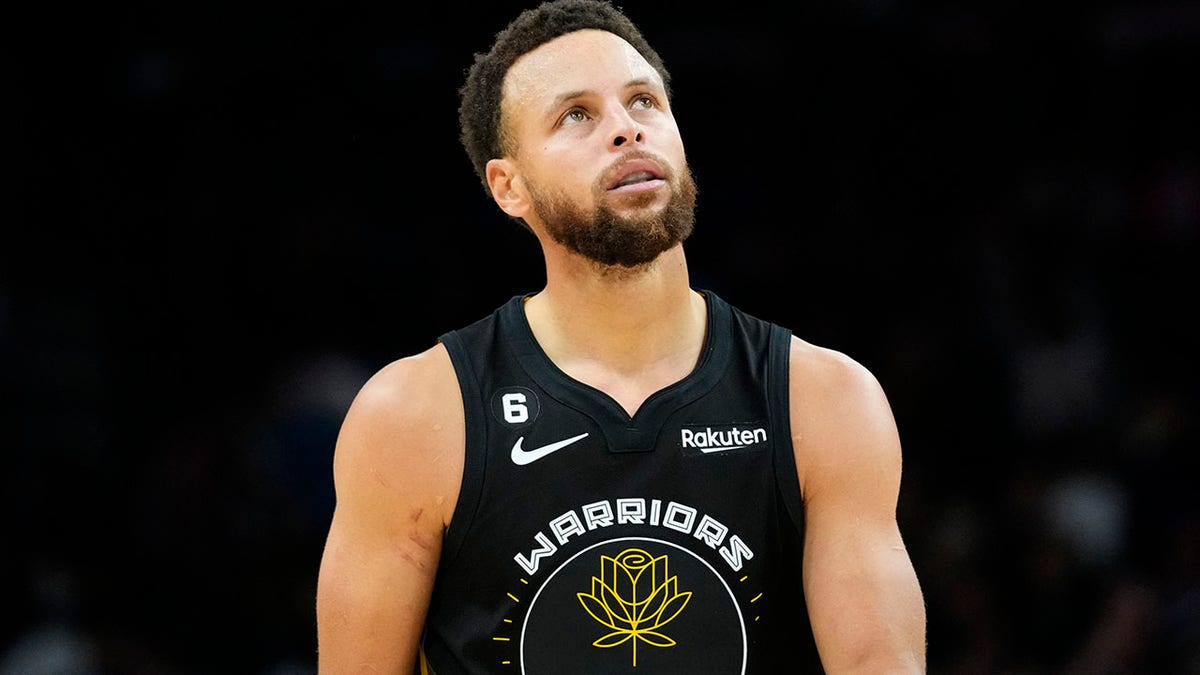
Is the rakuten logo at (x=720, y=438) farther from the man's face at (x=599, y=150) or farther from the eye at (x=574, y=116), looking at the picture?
the eye at (x=574, y=116)

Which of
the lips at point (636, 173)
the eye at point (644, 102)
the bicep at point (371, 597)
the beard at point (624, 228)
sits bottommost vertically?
the bicep at point (371, 597)

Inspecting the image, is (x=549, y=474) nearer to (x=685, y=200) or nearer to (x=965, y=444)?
(x=685, y=200)

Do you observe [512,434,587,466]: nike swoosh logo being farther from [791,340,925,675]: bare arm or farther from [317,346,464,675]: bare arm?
[791,340,925,675]: bare arm

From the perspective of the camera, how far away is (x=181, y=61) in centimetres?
645

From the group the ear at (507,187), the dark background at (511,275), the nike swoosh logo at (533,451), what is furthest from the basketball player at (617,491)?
the dark background at (511,275)

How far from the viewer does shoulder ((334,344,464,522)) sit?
3.02m

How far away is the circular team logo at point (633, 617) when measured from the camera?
298 cm

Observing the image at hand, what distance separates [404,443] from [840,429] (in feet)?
2.84

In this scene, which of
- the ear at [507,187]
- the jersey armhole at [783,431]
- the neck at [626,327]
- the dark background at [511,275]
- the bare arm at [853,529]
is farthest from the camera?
the dark background at [511,275]

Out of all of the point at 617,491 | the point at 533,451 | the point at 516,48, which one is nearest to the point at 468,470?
the point at 533,451

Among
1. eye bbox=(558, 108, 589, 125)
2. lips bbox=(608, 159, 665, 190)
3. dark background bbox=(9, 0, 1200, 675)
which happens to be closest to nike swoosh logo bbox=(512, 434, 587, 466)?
lips bbox=(608, 159, 665, 190)

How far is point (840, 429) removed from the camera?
10.0ft

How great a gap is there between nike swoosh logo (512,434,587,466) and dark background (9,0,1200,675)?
105 inches

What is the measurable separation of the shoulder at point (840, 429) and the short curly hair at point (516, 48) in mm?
746
